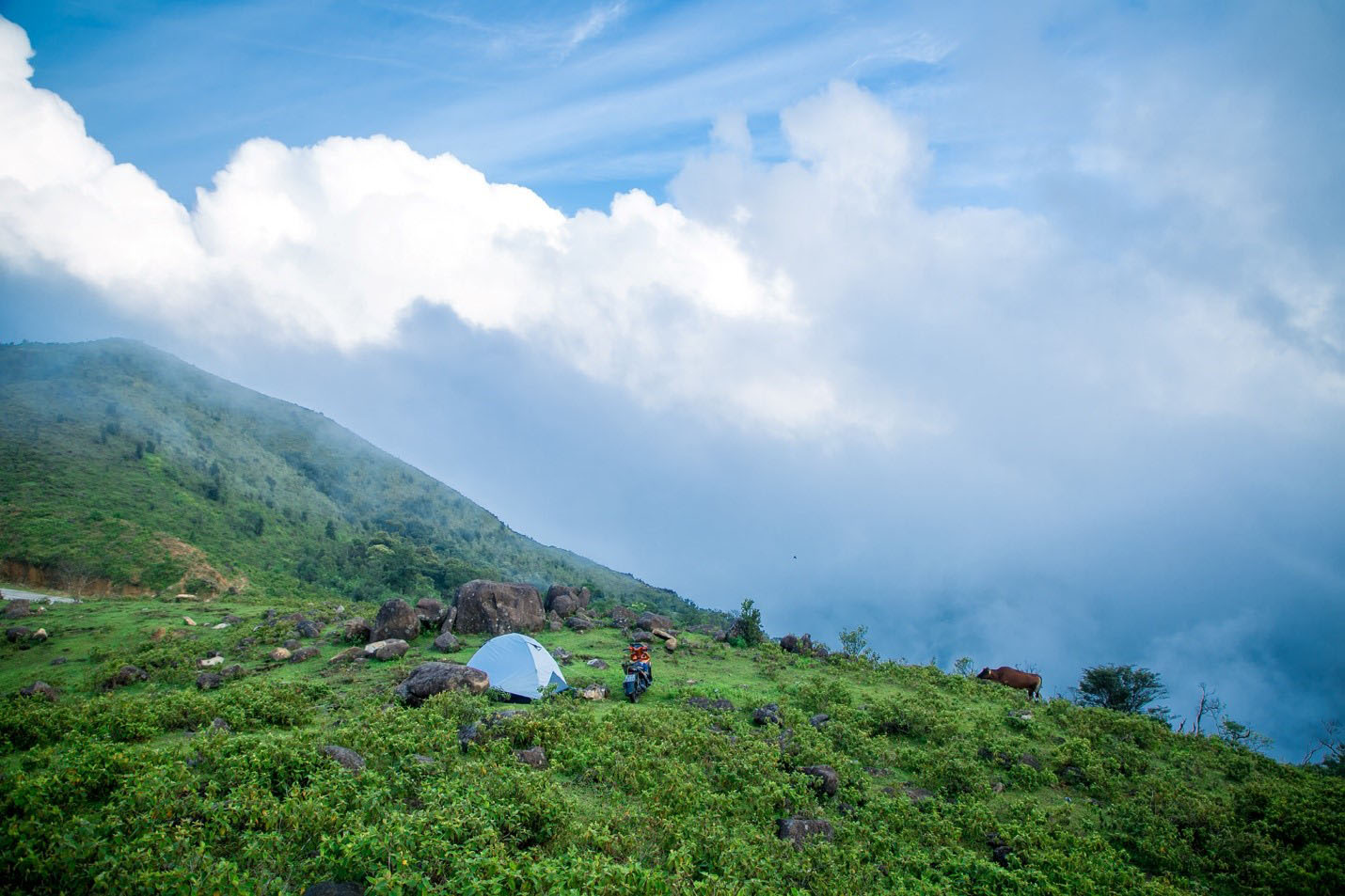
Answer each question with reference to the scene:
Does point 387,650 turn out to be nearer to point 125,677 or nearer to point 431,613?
point 431,613

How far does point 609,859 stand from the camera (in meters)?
8.30

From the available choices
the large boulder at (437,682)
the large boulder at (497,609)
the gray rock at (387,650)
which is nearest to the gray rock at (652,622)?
the large boulder at (497,609)

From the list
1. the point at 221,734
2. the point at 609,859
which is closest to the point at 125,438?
the point at 221,734

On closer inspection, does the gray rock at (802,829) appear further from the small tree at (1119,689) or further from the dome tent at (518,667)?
the small tree at (1119,689)

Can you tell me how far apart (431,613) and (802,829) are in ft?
67.1

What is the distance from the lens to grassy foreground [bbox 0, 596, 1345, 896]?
7.60 meters

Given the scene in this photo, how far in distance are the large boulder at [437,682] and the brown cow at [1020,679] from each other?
73.8ft

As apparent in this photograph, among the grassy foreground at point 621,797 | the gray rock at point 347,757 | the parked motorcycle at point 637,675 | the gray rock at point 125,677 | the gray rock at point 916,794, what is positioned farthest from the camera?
the parked motorcycle at point 637,675

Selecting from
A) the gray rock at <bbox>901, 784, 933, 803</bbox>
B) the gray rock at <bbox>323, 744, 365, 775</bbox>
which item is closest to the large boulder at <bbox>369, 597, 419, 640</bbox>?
the gray rock at <bbox>323, 744, 365, 775</bbox>

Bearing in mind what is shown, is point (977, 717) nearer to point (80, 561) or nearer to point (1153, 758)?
point (1153, 758)

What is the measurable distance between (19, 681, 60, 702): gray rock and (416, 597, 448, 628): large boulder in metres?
11.1

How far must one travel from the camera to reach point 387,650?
2192cm

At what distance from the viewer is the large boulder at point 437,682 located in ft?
53.1

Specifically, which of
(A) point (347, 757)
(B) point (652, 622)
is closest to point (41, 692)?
(A) point (347, 757)
